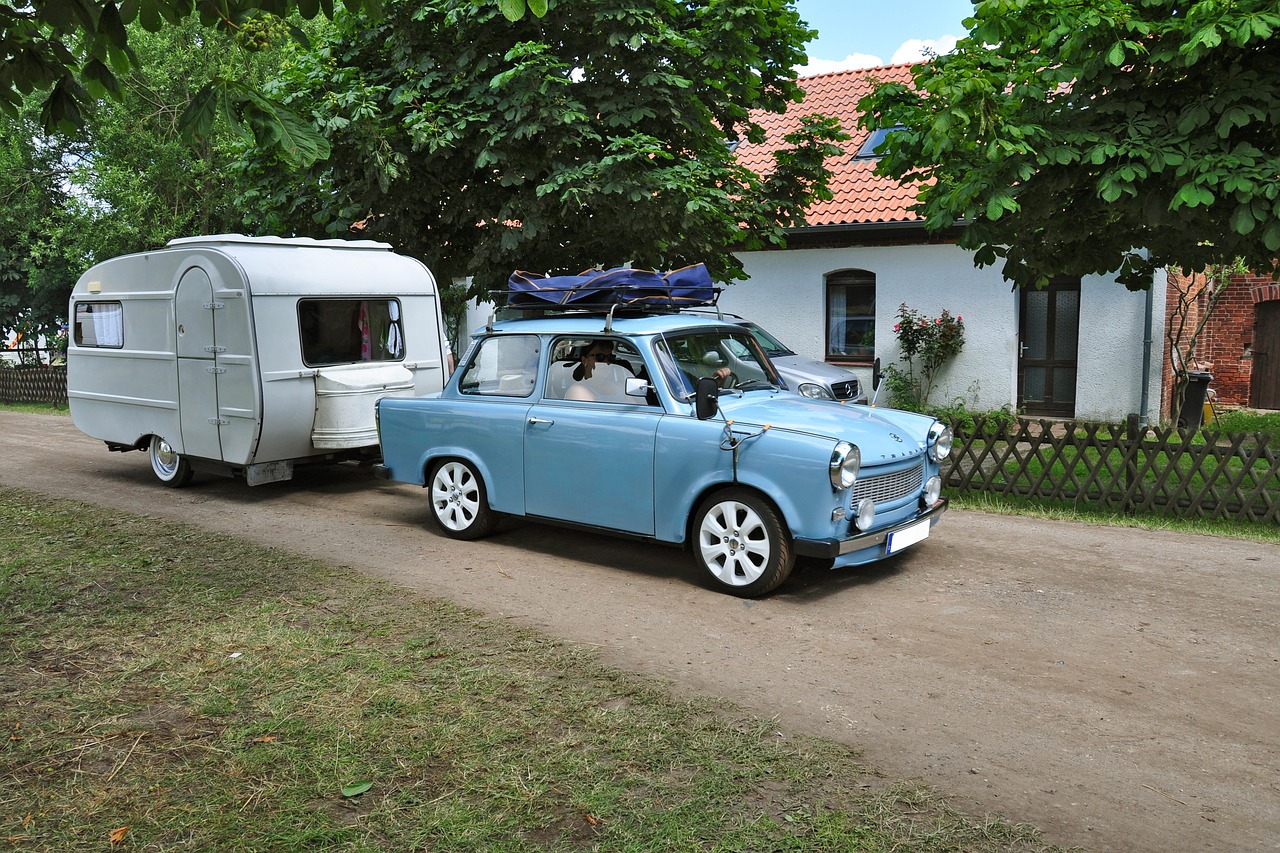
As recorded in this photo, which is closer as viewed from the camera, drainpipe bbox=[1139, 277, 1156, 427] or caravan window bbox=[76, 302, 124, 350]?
caravan window bbox=[76, 302, 124, 350]

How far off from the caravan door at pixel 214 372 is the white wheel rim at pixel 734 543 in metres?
5.16

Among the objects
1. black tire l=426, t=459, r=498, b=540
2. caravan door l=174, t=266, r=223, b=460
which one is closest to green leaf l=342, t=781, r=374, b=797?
black tire l=426, t=459, r=498, b=540

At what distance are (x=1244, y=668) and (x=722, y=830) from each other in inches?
132

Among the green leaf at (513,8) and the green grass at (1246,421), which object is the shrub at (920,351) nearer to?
the green grass at (1246,421)

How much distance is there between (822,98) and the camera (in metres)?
20.5

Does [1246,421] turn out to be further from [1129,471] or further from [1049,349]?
[1129,471]

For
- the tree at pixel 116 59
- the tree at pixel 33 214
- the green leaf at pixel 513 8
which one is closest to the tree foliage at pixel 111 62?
the tree at pixel 116 59

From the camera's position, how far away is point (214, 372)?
10.1 metres

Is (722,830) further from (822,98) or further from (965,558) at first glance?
(822,98)

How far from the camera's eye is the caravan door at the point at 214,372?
9.78 meters

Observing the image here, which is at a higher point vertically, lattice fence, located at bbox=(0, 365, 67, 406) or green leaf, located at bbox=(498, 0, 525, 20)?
green leaf, located at bbox=(498, 0, 525, 20)

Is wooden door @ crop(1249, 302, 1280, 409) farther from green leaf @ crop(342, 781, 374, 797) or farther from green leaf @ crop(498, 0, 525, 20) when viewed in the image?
green leaf @ crop(342, 781, 374, 797)

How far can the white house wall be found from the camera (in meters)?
15.6

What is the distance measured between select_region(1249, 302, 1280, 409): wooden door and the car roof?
14.4m
